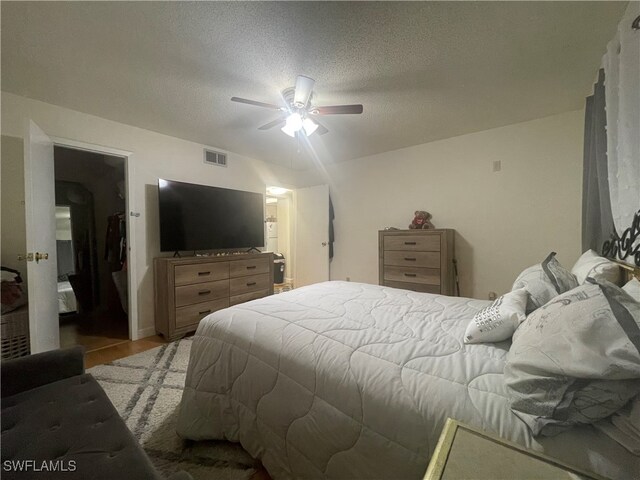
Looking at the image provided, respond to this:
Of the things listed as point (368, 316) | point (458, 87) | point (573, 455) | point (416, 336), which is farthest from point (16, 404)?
point (458, 87)

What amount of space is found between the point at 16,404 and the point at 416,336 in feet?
5.50

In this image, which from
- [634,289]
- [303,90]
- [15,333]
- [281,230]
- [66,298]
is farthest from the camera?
[281,230]

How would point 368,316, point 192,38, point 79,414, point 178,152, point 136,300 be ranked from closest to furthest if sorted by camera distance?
point 79,414
point 368,316
point 192,38
point 136,300
point 178,152

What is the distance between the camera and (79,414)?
3.02 feet

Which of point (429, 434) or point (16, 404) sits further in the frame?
point (16, 404)

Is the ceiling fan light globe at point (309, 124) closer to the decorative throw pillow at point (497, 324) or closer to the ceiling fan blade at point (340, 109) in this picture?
the ceiling fan blade at point (340, 109)

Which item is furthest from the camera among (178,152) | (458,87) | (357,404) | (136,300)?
(178,152)

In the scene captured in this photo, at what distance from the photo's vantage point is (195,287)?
2.73m

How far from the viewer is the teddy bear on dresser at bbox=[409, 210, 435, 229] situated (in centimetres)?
Answer: 316

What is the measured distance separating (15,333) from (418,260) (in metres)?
3.91

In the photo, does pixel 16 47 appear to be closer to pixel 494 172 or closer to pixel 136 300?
pixel 136 300

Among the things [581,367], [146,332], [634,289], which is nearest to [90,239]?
[146,332]

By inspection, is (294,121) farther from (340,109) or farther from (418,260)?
(418,260)

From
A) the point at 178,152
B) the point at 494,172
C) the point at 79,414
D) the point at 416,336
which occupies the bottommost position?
the point at 79,414
